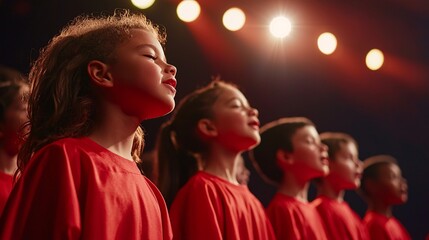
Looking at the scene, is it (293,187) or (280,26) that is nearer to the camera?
(293,187)

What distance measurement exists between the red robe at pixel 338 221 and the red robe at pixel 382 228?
0.21 meters

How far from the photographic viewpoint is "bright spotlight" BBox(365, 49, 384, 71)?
395 cm

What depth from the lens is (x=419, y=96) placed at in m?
4.18

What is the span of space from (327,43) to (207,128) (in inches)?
69.4

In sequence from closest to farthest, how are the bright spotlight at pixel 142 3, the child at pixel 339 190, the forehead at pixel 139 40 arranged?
the forehead at pixel 139 40
the child at pixel 339 190
the bright spotlight at pixel 142 3

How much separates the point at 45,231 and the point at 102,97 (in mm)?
469

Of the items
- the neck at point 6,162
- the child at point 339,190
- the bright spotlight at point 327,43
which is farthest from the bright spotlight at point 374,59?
the neck at point 6,162

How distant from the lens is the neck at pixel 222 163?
2.30 m

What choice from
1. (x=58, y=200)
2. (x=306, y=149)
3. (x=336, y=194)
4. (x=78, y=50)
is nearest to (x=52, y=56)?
(x=78, y=50)

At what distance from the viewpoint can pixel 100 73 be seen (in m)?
1.55

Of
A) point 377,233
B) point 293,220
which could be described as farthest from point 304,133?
point 377,233

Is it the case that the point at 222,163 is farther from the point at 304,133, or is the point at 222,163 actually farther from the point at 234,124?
the point at 304,133

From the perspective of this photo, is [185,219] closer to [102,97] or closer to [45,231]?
[102,97]

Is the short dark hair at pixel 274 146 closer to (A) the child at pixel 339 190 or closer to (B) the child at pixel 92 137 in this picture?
(A) the child at pixel 339 190
